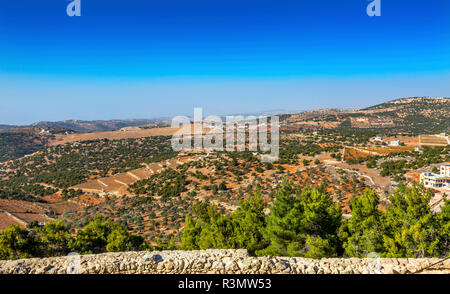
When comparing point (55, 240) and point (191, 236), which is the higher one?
point (55, 240)

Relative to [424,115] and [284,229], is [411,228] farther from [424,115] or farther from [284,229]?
[424,115]

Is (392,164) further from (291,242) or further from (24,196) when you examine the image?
(24,196)

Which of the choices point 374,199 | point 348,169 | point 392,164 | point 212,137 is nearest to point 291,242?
point 374,199

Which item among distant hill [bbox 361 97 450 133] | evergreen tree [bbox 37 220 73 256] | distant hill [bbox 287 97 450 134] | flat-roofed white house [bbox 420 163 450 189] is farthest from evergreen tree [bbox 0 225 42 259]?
distant hill [bbox 287 97 450 134]

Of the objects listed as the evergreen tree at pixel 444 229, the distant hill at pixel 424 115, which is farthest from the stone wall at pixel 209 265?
the distant hill at pixel 424 115

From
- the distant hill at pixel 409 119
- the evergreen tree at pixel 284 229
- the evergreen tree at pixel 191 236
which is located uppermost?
the distant hill at pixel 409 119

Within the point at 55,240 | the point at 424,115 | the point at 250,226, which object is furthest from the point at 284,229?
the point at 424,115

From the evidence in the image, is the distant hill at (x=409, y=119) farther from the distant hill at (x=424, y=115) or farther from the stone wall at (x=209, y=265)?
the stone wall at (x=209, y=265)

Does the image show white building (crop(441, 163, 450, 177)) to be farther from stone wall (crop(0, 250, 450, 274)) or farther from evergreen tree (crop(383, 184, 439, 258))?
stone wall (crop(0, 250, 450, 274))
